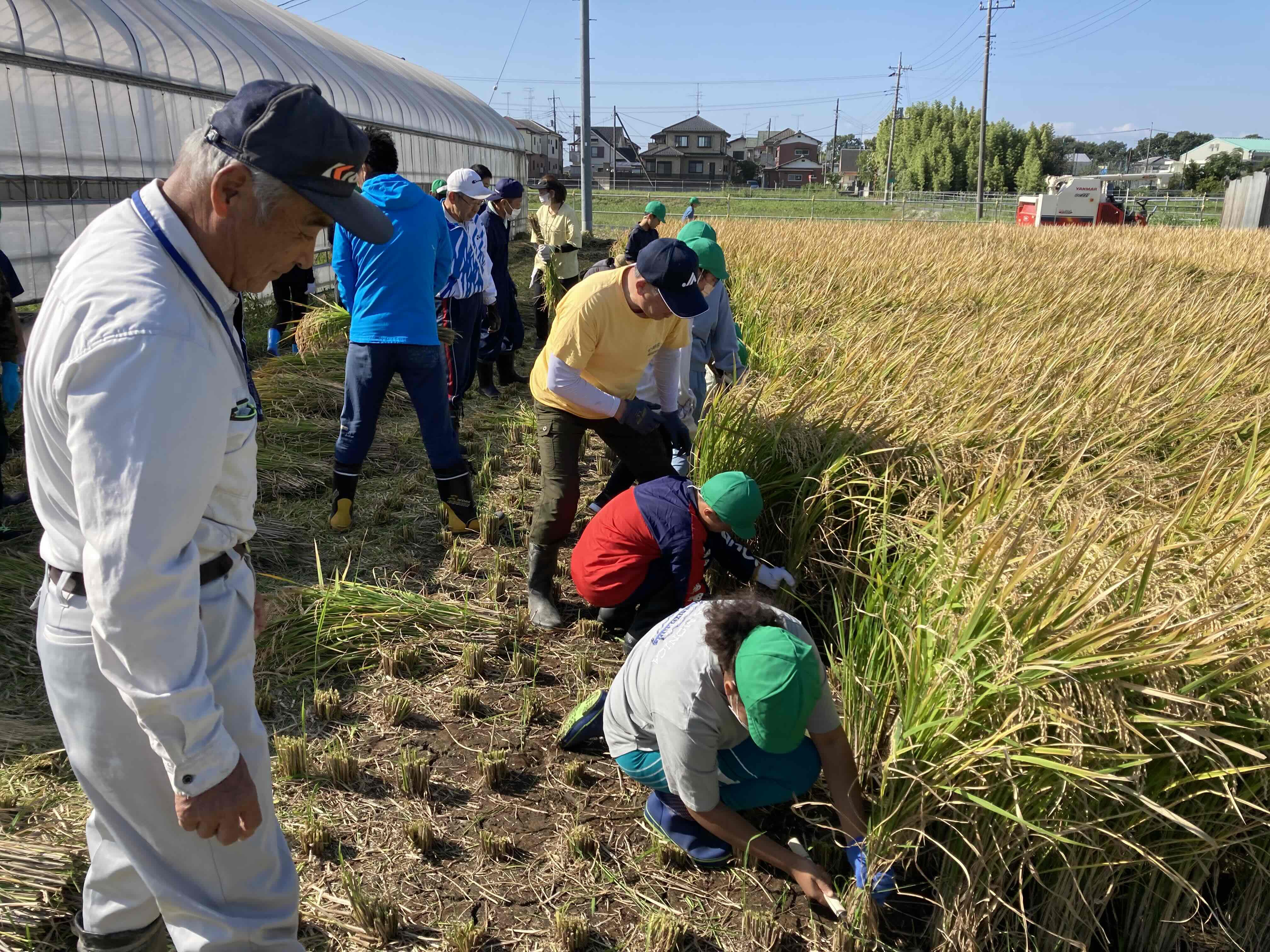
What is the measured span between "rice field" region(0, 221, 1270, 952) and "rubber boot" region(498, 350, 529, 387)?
293cm

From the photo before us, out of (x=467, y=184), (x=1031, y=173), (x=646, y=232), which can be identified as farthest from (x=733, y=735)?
(x=1031, y=173)

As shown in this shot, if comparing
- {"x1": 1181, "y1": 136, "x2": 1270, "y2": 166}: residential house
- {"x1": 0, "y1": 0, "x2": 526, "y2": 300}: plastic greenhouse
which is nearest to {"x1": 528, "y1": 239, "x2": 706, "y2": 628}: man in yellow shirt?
{"x1": 0, "y1": 0, "x2": 526, "y2": 300}: plastic greenhouse

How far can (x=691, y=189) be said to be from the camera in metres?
55.7

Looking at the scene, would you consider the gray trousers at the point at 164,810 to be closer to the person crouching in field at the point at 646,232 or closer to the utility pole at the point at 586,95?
the person crouching in field at the point at 646,232

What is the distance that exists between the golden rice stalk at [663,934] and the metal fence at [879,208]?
2447cm

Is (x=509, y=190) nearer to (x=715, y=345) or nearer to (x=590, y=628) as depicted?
(x=715, y=345)

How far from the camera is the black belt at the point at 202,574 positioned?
1319 mm

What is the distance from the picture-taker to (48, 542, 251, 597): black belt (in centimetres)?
132

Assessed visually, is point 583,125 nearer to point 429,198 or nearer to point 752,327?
point 752,327

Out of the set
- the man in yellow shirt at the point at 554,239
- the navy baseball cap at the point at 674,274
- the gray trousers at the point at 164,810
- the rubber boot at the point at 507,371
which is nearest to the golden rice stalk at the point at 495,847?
the gray trousers at the point at 164,810

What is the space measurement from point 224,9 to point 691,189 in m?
47.7

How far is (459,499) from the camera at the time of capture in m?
4.21

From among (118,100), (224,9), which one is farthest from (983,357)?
(224,9)

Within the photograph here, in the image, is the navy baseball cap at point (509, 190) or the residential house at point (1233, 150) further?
the residential house at point (1233, 150)
